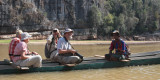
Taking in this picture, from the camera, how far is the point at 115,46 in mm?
10414

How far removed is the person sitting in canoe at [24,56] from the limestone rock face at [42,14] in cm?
3971

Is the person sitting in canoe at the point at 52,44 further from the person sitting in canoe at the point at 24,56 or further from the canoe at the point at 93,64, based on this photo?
the person sitting in canoe at the point at 24,56

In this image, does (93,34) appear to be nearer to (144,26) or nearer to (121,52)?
(144,26)

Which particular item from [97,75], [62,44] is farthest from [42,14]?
[97,75]

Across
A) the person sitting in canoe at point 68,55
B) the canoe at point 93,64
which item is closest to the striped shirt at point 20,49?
the canoe at point 93,64

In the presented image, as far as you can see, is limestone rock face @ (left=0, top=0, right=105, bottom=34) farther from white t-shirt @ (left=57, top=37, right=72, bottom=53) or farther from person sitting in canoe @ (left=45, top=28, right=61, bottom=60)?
white t-shirt @ (left=57, top=37, right=72, bottom=53)

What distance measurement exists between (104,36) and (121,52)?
4915 centimetres

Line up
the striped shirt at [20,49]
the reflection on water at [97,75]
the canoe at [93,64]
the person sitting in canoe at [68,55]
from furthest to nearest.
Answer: the person sitting in canoe at [68,55]
the canoe at [93,64]
the reflection on water at [97,75]
the striped shirt at [20,49]

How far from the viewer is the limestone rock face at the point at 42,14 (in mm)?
46594

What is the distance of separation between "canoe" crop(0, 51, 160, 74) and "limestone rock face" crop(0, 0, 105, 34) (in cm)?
3917

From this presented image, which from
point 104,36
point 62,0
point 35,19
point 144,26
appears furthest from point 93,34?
point 144,26

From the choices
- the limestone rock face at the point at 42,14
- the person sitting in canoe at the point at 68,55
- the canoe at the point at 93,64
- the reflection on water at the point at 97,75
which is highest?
the limestone rock face at the point at 42,14

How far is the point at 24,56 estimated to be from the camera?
8453 mm

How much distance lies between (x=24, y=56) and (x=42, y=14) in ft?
140
